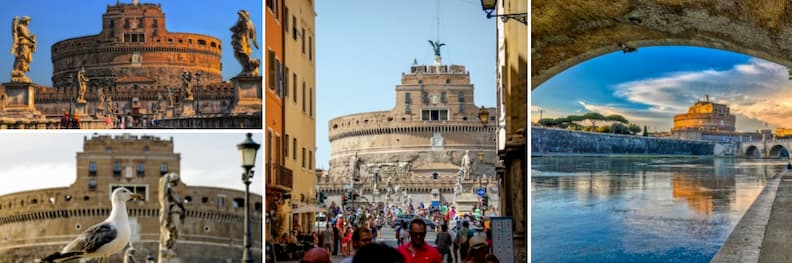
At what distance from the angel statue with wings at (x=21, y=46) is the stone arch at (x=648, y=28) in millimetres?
3168

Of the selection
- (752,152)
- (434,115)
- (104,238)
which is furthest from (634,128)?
(434,115)

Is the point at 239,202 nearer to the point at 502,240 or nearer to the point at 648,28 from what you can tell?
the point at 502,240

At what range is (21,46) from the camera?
6.87 meters

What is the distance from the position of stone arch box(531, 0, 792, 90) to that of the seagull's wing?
2.98 m

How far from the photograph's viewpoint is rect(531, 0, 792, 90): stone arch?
17.7 ft

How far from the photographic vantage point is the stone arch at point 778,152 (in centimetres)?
587

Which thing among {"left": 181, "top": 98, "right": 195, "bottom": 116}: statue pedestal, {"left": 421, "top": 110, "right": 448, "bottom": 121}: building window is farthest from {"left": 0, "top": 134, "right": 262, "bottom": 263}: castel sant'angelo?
{"left": 421, "top": 110, "right": 448, "bottom": 121}: building window

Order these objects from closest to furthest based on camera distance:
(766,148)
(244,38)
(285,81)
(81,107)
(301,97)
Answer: (766,148) → (285,81) → (301,97) → (244,38) → (81,107)

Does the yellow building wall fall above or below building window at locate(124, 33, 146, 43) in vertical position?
below

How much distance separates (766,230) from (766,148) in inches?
22.7

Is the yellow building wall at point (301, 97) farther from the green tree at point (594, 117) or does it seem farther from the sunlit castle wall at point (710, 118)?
the sunlit castle wall at point (710, 118)

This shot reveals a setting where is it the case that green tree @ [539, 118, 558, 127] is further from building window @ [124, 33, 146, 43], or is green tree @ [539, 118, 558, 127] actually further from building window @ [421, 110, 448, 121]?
building window @ [421, 110, 448, 121]

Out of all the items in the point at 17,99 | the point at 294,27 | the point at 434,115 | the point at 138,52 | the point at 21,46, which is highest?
the point at 138,52

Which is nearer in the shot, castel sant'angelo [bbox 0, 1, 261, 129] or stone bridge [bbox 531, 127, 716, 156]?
stone bridge [bbox 531, 127, 716, 156]
